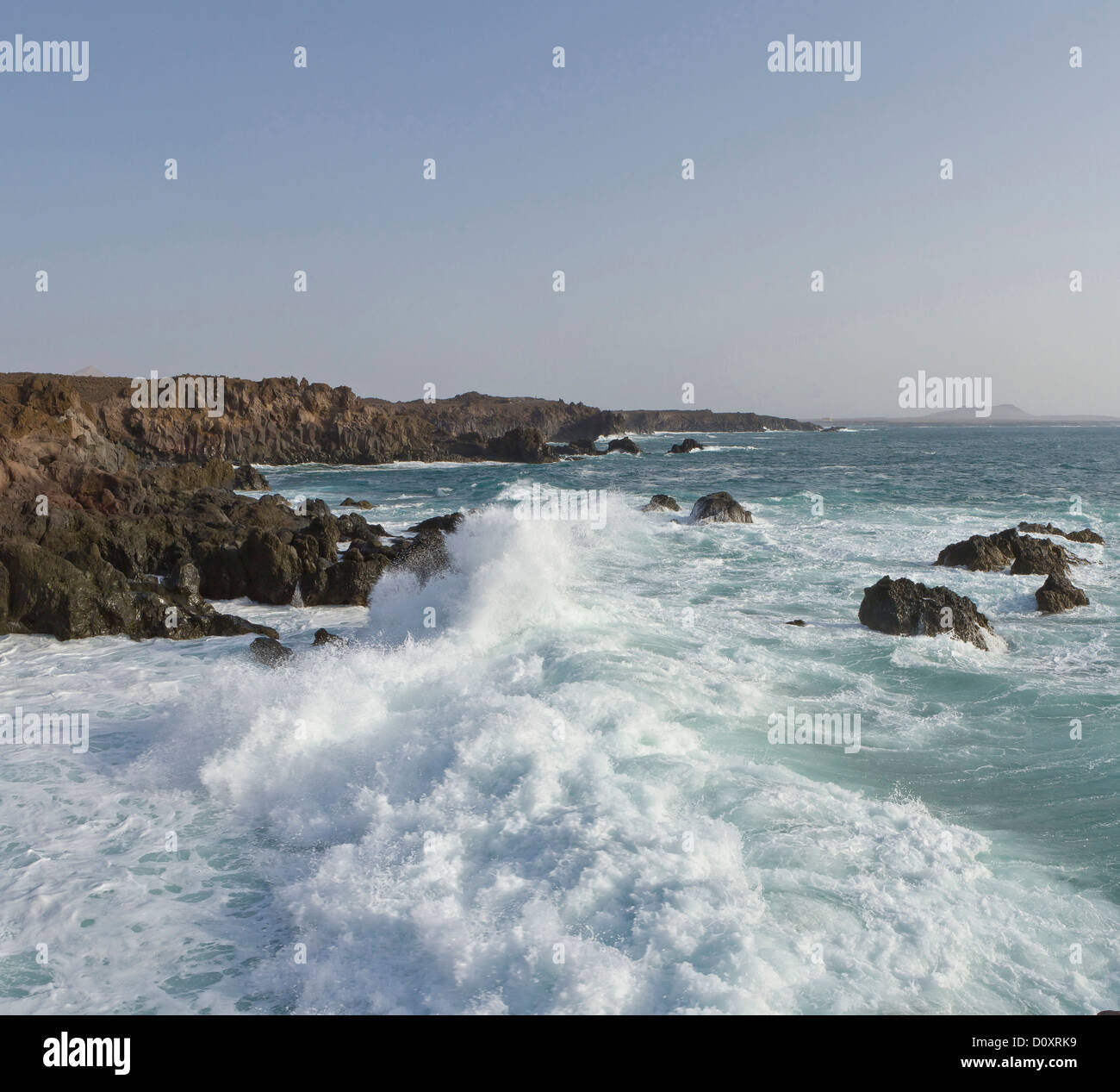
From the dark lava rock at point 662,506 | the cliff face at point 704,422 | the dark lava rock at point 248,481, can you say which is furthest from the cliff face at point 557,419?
the dark lava rock at point 662,506

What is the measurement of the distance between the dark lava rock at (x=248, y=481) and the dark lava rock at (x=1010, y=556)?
31.0 meters

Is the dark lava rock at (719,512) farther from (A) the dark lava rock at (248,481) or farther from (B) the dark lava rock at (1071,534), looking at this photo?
(A) the dark lava rock at (248,481)

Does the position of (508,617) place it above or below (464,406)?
below

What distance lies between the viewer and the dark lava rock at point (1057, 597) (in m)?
15.2

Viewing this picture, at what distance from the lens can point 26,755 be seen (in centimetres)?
863

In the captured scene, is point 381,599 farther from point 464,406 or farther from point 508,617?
point 464,406

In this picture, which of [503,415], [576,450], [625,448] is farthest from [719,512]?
[503,415]

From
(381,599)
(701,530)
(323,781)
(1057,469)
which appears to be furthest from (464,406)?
(323,781)

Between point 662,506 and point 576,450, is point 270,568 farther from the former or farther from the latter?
point 576,450

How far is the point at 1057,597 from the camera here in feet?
50.2

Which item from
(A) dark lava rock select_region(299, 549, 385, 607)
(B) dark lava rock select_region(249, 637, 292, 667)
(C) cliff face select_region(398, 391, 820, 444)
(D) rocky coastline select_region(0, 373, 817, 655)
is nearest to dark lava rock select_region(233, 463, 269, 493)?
(D) rocky coastline select_region(0, 373, 817, 655)

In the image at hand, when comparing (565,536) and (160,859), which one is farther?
(565,536)

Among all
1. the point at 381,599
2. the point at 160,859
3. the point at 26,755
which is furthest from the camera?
the point at 381,599

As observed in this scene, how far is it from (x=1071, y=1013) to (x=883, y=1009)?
107cm
